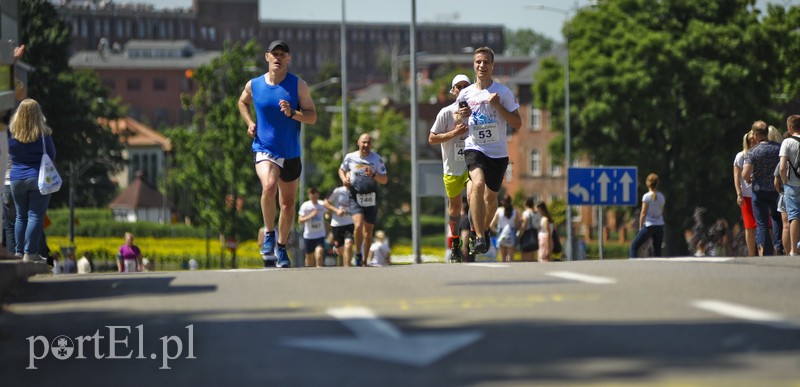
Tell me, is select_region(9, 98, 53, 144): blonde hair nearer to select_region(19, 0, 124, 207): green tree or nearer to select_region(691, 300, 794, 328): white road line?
select_region(691, 300, 794, 328): white road line

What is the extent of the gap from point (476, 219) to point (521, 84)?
12480 centimetres

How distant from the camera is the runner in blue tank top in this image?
51.1ft

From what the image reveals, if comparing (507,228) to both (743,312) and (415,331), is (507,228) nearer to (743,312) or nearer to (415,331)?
(743,312)

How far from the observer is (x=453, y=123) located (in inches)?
667

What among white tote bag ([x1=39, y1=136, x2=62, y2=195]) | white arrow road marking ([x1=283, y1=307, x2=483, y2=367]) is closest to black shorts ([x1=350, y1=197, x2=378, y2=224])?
white tote bag ([x1=39, y1=136, x2=62, y2=195])

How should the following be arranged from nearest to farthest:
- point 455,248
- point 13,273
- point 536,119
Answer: point 13,273
point 455,248
point 536,119

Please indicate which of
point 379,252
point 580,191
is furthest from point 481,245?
point 580,191

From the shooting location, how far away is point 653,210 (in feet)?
80.9

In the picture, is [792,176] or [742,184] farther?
[742,184]

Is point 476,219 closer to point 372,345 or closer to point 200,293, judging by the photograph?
point 200,293

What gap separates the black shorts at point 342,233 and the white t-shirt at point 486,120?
330 inches

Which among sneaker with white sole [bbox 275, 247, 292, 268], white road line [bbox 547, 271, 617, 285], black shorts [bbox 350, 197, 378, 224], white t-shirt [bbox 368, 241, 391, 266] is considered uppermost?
black shorts [bbox 350, 197, 378, 224]

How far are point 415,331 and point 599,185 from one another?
2795cm

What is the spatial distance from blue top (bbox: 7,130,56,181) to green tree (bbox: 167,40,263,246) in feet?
183
